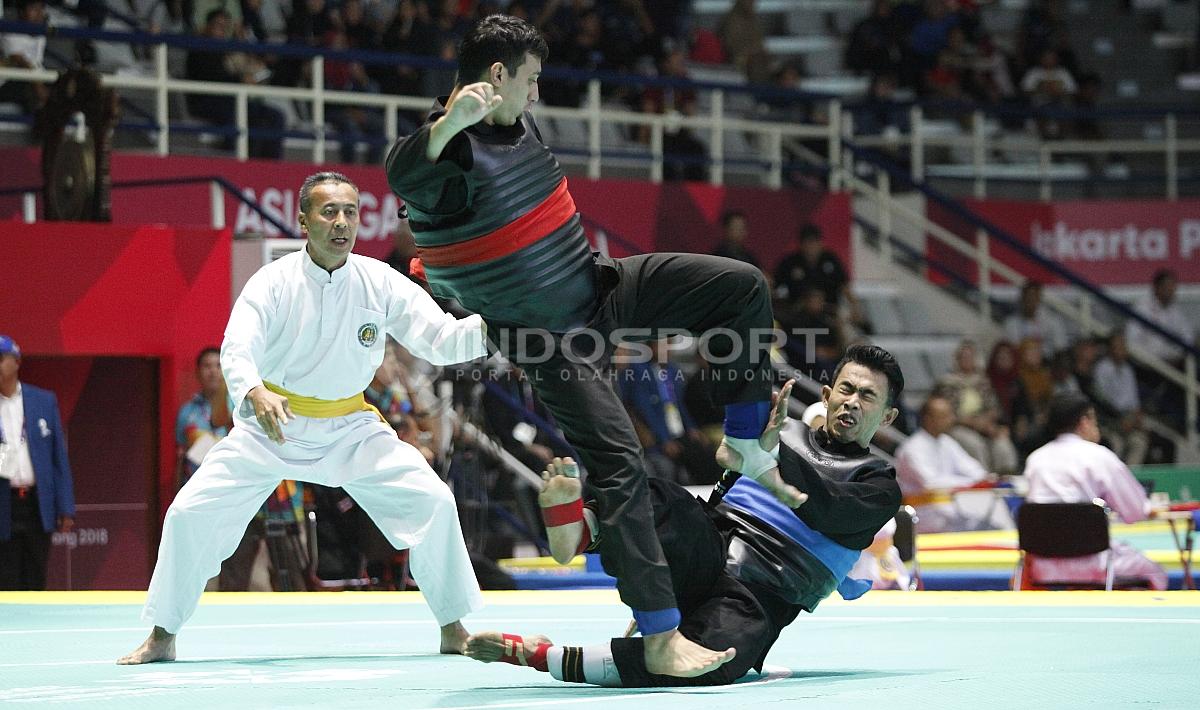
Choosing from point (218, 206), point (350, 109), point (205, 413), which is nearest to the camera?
point (205, 413)

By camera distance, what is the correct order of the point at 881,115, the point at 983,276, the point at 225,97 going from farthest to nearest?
the point at 881,115
the point at 983,276
the point at 225,97

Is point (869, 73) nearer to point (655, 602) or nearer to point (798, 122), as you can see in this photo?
point (798, 122)

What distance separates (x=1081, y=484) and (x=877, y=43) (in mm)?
8538

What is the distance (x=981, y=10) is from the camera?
17453mm

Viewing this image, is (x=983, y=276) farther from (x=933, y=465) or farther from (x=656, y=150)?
(x=933, y=465)

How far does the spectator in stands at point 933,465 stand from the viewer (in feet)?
32.9

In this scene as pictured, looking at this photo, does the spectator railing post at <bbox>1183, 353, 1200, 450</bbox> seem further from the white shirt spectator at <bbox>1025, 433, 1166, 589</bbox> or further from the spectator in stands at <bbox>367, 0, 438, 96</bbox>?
the spectator in stands at <bbox>367, 0, 438, 96</bbox>

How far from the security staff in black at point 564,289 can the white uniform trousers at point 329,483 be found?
1.01 m

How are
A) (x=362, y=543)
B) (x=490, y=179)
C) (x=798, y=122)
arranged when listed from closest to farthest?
(x=490, y=179) → (x=362, y=543) → (x=798, y=122)

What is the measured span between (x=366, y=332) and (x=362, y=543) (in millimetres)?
3462

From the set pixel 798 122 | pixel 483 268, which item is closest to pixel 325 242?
pixel 483 268

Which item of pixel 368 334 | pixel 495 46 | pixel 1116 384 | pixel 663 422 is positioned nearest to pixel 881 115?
pixel 1116 384

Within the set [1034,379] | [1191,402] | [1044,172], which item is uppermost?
[1044,172]

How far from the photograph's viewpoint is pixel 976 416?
11.6 metres
